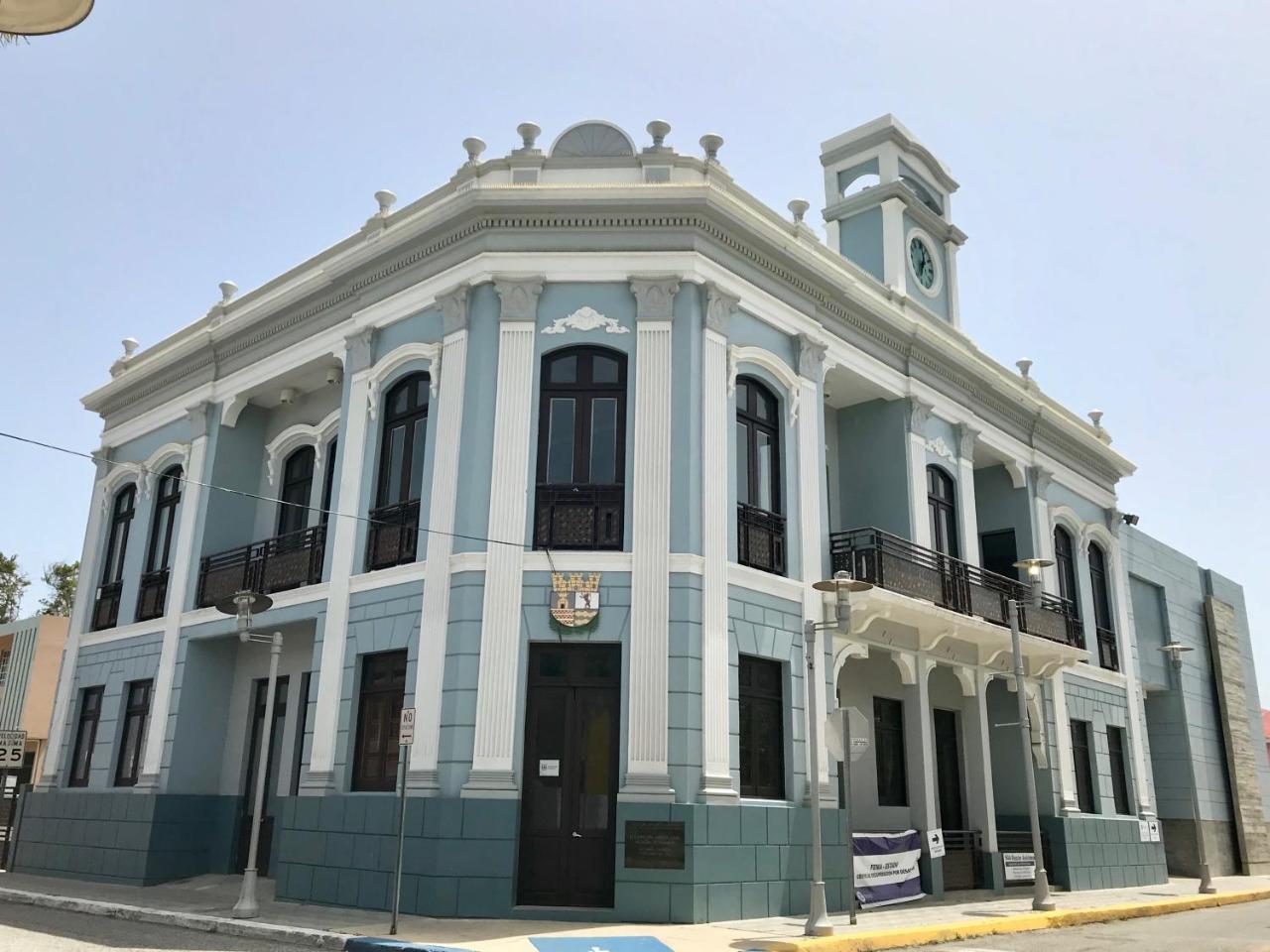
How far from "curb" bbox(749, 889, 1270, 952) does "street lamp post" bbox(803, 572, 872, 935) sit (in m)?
0.30

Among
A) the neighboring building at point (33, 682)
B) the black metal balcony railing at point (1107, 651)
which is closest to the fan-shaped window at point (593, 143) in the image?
the black metal balcony railing at point (1107, 651)

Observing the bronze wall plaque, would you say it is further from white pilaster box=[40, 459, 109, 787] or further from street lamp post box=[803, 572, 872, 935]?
white pilaster box=[40, 459, 109, 787]

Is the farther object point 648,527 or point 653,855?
point 648,527

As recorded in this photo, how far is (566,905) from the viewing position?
13.8 m

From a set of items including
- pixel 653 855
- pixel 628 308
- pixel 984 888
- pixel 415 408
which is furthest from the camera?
pixel 984 888

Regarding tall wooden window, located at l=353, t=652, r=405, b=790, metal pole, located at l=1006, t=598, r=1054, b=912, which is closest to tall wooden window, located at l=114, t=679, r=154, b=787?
tall wooden window, located at l=353, t=652, r=405, b=790

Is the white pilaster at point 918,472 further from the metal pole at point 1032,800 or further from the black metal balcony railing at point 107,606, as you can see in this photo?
the black metal balcony railing at point 107,606

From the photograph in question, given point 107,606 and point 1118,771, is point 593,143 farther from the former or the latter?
point 1118,771

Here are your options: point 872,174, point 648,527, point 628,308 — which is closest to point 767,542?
point 648,527

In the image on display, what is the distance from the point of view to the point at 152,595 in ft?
70.2

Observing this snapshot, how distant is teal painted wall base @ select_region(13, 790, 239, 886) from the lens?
60.6 feet

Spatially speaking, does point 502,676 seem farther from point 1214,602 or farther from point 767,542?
point 1214,602

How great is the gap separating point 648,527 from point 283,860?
7141mm

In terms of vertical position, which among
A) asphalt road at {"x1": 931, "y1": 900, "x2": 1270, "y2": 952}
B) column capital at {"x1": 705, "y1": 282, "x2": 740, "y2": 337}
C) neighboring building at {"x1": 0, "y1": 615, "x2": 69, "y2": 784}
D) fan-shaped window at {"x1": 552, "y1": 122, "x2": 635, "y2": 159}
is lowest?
asphalt road at {"x1": 931, "y1": 900, "x2": 1270, "y2": 952}
